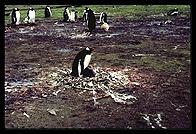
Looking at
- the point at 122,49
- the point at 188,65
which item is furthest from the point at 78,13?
the point at 188,65

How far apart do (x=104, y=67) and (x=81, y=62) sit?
0.70 meters

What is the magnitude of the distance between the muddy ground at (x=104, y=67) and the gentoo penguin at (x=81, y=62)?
0.27m

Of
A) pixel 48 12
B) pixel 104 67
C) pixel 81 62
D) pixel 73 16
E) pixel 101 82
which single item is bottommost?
pixel 101 82

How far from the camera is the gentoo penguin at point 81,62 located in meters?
8.55

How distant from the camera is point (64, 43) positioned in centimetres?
1075

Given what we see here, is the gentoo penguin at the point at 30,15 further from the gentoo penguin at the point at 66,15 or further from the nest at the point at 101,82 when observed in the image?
the nest at the point at 101,82

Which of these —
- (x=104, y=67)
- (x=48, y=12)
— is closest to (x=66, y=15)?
(x=48, y=12)

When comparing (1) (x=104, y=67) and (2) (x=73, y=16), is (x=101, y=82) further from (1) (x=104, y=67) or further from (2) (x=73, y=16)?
(2) (x=73, y=16)

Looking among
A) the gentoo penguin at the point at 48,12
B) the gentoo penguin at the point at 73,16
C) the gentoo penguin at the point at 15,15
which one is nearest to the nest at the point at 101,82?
the gentoo penguin at the point at 15,15

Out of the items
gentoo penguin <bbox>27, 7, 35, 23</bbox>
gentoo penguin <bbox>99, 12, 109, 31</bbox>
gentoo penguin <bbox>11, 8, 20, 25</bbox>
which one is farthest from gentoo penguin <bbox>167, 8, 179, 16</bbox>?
gentoo penguin <bbox>11, 8, 20, 25</bbox>

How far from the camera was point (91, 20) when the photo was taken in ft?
39.3

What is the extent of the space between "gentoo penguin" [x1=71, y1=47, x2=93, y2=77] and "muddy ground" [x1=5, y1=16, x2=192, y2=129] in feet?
0.89
